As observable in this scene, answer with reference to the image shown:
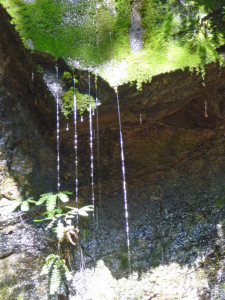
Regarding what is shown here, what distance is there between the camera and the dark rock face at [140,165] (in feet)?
11.9

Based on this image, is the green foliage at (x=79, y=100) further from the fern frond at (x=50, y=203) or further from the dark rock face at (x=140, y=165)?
the fern frond at (x=50, y=203)

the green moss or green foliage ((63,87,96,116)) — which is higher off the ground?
the green moss

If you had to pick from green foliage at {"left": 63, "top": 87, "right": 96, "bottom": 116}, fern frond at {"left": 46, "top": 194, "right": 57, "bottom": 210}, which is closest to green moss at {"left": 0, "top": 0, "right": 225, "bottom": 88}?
green foliage at {"left": 63, "top": 87, "right": 96, "bottom": 116}

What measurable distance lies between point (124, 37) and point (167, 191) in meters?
→ 2.47

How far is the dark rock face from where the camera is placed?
142 inches

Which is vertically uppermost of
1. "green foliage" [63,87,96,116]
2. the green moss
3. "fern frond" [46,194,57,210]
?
the green moss

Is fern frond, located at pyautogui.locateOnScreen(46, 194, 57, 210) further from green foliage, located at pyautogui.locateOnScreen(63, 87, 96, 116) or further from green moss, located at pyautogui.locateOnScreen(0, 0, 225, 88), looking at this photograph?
green moss, located at pyautogui.locateOnScreen(0, 0, 225, 88)

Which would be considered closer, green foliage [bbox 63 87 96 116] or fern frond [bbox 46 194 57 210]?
fern frond [bbox 46 194 57 210]

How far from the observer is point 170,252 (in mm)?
4137

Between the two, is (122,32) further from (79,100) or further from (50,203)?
(50,203)

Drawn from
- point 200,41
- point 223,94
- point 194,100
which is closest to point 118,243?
point 194,100

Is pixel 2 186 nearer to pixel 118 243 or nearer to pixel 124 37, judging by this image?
pixel 118 243

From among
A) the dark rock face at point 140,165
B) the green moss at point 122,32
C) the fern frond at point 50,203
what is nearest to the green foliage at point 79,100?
the dark rock face at point 140,165

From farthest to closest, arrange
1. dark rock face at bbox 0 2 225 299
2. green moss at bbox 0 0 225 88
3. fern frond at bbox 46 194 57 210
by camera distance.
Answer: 1. dark rock face at bbox 0 2 225 299
2. green moss at bbox 0 0 225 88
3. fern frond at bbox 46 194 57 210
